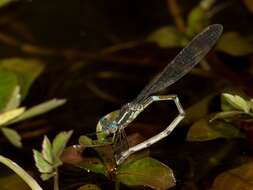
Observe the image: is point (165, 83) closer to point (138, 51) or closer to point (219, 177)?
point (219, 177)

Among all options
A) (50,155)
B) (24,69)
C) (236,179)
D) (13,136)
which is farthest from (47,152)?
(24,69)

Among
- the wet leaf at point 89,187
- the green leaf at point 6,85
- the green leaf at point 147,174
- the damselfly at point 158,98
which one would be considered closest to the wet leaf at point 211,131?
the damselfly at point 158,98

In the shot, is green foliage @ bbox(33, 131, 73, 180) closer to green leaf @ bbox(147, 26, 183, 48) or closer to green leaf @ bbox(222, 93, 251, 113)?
green leaf @ bbox(222, 93, 251, 113)

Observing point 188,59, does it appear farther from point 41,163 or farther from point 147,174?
point 41,163

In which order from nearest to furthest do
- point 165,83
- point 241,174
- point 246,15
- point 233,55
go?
point 241,174
point 165,83
point 233,55
point 246,15

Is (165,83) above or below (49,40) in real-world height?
below

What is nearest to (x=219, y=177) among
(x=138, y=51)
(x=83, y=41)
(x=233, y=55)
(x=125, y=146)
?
(x=125, y=146)

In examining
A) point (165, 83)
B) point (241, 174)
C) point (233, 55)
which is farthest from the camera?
point (233, 55)
